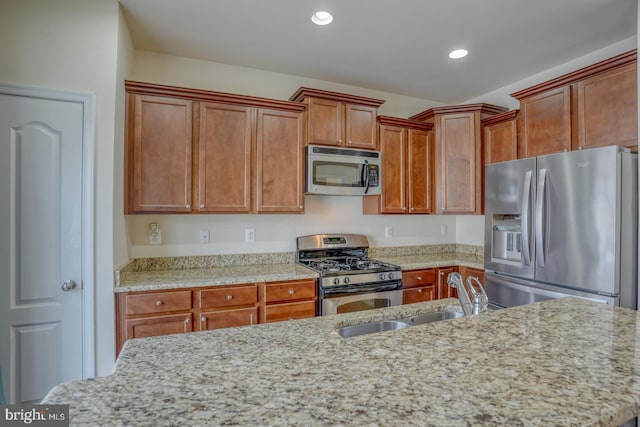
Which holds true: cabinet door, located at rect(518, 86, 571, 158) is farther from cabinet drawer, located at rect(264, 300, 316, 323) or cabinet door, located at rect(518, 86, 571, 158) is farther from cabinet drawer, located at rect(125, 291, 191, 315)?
cabinet drawer, located at rect(125, 291, 191, 315)

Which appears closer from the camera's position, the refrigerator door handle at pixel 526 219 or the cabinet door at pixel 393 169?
the refrigerator door handle at pixel 526 219

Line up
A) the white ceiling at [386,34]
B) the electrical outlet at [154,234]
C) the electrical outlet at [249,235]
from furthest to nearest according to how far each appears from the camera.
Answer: the electrical outlet at [249,235] < the electrical outlet at [154,234] < the white ceiling at [386,34]

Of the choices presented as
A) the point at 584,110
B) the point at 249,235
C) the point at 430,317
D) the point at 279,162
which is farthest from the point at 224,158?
the point at 584,110

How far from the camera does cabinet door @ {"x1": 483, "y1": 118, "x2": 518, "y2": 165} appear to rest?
3.16m

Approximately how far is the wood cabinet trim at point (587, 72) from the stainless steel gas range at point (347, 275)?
1.96 metres

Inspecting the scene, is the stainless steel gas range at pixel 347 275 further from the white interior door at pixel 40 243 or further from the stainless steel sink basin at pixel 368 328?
the white interior door at pixel 40 243

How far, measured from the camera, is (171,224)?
2.85 meters

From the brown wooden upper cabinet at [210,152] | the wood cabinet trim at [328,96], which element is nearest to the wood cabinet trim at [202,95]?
the brown wooden upper cabinet at [210,152]

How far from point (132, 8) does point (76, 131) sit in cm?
92

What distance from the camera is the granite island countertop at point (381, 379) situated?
0.62m

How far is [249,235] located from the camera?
10.2 ft

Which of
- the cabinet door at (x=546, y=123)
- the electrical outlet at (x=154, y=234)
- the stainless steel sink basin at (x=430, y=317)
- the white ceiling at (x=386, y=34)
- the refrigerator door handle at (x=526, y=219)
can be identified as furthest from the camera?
the electrical outlet at (x=154, y=234)

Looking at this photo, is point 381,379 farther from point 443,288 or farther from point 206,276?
point 443,288

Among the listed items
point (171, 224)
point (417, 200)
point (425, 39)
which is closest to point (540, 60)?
point (425, 39)
